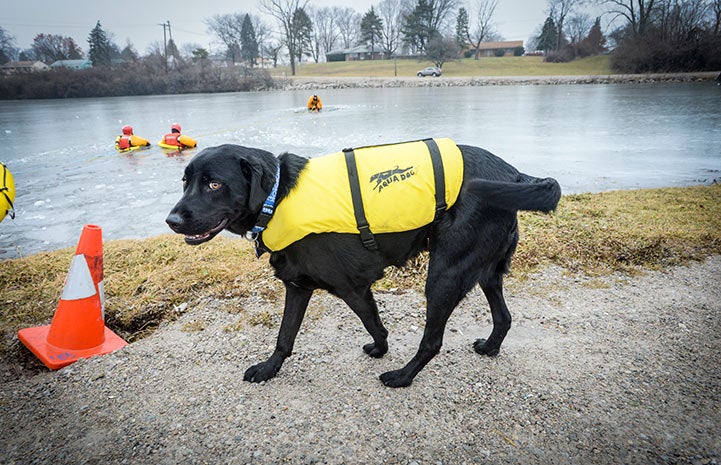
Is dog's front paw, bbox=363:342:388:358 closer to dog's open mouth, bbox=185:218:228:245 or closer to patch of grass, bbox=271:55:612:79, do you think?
dog's open mouth, bbox=185:218:228:245

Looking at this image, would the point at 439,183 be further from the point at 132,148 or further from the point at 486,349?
the point at 132,148

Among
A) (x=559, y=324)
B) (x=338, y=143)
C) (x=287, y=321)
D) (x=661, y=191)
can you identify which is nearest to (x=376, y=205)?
(x=287, y=321)

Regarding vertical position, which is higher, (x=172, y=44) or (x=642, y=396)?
(x=172, y=44)

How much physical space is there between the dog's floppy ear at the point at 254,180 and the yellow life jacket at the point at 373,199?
130 mm

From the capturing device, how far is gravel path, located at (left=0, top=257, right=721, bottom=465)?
2391mm

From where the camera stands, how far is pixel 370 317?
117 inches

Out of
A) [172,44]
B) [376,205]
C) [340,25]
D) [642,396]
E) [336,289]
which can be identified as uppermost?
[340,25]

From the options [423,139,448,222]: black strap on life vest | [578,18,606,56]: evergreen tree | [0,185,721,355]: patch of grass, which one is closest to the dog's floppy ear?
[423,139,448,222]: black strap on life vest

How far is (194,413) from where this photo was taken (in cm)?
270

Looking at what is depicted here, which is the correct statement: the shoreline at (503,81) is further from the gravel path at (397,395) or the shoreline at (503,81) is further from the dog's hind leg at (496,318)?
the dog's hind leg at (496,318)

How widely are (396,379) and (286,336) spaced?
2.74 feet

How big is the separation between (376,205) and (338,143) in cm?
1061

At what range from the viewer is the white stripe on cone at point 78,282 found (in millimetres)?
3289

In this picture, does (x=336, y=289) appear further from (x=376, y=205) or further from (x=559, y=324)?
(x=559, y=324)
